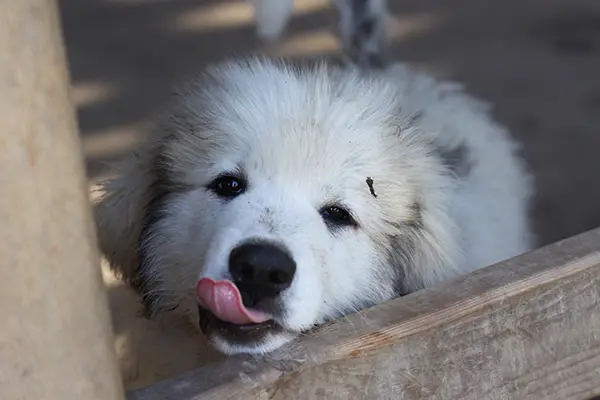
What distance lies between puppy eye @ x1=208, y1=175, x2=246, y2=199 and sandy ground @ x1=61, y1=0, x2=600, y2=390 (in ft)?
5.11

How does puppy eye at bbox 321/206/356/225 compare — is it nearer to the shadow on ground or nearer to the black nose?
the black nose

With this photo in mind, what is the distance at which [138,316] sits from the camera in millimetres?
1973

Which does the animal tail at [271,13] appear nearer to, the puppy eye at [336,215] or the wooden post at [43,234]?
the puppy eye at [336,215]

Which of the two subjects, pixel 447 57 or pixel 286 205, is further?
pixel 447 57

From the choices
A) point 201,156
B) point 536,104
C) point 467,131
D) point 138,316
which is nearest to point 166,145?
point 201,156

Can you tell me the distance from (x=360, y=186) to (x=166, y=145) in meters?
0.39

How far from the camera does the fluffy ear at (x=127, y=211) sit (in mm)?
1885

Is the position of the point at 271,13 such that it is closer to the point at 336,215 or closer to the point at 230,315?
the point at 336,215

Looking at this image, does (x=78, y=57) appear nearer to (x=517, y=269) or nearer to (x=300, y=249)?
(x=300, y=249)

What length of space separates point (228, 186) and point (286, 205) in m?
0.15

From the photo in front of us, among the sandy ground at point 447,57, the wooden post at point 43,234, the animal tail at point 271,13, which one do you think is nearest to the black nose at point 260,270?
the wooden post at point 43,234

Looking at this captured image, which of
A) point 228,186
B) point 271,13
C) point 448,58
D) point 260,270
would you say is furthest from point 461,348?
point 448,58

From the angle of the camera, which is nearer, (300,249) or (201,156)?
(300,249)

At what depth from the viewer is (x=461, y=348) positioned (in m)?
1.30
